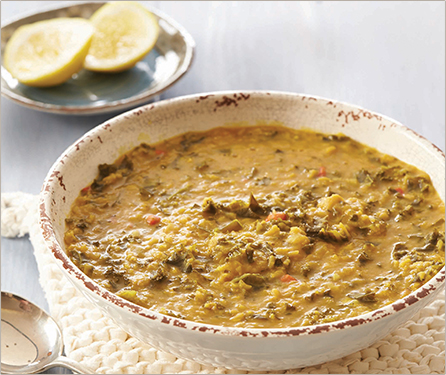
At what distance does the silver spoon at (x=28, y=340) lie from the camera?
2.89m

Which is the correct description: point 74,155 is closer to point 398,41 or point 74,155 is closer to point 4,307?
point 4,307

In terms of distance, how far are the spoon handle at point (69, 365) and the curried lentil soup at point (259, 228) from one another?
44 centimetres

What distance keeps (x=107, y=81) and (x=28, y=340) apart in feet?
8.20

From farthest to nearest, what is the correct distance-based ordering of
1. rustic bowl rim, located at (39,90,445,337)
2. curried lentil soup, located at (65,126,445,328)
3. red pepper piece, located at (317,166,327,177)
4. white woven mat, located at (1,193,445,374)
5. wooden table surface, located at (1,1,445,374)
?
wooden table surface, located at (1,1,445,374) → red pepper piece, located at (317,166,327,177) → white woven mat, located at (1,193,445,374) → curried lentil soup, located at (65,126,445,328) → rustic bowl rim, located at (39,90,445,337)

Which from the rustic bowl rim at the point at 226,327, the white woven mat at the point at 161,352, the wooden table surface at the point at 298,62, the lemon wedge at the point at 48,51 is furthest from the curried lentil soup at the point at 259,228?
the lemon wedge at the point at 48,51

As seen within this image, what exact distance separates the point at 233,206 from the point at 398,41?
3.62 metres

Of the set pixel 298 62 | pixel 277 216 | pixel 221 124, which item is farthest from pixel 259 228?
pixel 298 62

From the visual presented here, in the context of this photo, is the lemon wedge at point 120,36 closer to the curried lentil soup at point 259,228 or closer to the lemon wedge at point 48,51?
the lemon wedge at point 48,51

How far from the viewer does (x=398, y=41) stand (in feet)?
19.4

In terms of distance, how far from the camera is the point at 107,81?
495 cm

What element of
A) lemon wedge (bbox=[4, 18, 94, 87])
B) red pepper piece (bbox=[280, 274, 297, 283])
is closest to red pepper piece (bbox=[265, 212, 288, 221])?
red pepper piece (bbox=[280, 274, 297, 283])

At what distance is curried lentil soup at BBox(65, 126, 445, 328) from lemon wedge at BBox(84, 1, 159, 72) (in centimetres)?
154

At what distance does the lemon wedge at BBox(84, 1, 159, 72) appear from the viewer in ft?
16.1

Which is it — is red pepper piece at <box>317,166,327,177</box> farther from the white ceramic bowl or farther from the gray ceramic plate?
the gray ceramic plate
